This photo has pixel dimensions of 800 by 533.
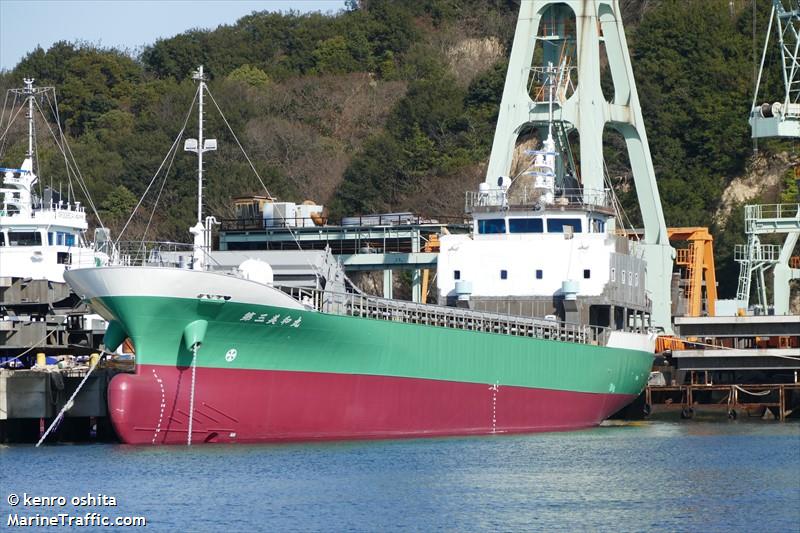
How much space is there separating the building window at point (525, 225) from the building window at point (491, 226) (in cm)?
25

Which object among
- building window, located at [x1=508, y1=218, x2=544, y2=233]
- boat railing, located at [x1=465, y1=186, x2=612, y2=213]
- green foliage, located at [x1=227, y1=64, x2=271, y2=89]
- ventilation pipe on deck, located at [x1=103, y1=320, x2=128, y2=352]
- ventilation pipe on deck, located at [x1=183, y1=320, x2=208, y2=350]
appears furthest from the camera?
green foliage, located at [x1=227, y1=64, x2=271, y2=89]

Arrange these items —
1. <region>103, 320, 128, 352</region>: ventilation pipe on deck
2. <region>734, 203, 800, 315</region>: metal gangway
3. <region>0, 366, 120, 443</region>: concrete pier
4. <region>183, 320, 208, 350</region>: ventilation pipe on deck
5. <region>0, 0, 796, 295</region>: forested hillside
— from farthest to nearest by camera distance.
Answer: <region>0, 0, 796, 295</region>: forested hillside
<region>734, 203, 800, 315</region>: metal gangway
<region>0, 366, 120, 443</region>: concrete pier
<region>103, 320, 128, 352</region>: ventilation pipe on deck
<region>183, 320, 208, 350</region>: ventilation pipe on deck

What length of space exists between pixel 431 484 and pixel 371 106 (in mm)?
65670

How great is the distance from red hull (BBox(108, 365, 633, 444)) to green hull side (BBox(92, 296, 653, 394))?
0.88 feet

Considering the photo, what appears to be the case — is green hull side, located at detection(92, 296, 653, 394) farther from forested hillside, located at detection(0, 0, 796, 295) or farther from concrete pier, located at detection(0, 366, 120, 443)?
forested hillside, located at detection(0, 0, 796, 295)

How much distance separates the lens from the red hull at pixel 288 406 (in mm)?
37094

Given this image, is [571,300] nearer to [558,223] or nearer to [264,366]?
[558,223]

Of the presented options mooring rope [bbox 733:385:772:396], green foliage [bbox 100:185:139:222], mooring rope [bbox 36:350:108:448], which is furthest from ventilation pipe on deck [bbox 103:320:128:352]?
green foliage [bbox 100:185:139:222]

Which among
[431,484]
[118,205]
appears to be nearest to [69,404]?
[431,484]

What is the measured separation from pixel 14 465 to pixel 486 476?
34.7 feet

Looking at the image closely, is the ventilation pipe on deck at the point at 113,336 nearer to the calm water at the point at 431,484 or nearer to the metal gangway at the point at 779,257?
the calm water at the point at 431,484

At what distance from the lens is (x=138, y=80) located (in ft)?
333

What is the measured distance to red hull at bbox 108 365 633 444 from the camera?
37094mm

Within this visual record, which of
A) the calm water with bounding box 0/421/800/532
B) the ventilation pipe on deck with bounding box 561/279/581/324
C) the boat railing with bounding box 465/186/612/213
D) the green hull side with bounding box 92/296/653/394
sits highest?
the boat railing with bounding box 465/186/612/213
